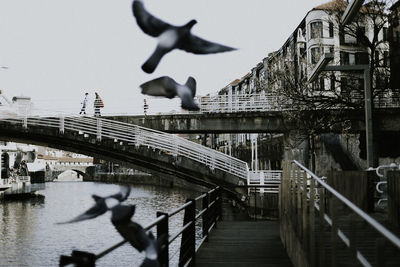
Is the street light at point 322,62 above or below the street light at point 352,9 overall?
above

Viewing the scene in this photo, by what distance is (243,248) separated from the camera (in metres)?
7.18

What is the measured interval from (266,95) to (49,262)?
16.0 metres

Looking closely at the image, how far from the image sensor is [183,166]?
22281 mm

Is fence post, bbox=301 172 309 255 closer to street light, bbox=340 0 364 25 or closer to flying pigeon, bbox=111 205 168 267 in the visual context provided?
street light, bbox=340 0 364 25

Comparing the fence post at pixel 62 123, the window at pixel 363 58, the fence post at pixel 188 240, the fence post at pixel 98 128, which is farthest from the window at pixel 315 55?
the fence post at pixel 188 240

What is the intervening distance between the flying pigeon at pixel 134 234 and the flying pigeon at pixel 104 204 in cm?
1

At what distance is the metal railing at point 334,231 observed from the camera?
200cm

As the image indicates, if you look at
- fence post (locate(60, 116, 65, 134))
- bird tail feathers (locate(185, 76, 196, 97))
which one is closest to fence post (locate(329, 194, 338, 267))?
bird tail feathers (locate(185, 76, 196, 97))

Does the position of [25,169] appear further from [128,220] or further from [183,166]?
[128,220]

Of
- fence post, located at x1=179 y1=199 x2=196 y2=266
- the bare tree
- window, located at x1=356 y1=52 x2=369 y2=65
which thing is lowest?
fence post, located at x1=179 y1=199 x2=196 y2=266

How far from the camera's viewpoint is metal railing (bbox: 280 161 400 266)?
78.6 inches

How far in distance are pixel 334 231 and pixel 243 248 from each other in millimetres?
4315

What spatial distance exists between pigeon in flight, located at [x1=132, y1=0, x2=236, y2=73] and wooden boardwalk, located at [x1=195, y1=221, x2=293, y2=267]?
18.5 ft

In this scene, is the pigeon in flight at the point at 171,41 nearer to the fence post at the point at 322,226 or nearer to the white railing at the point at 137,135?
the fence post at the point at 322,226
